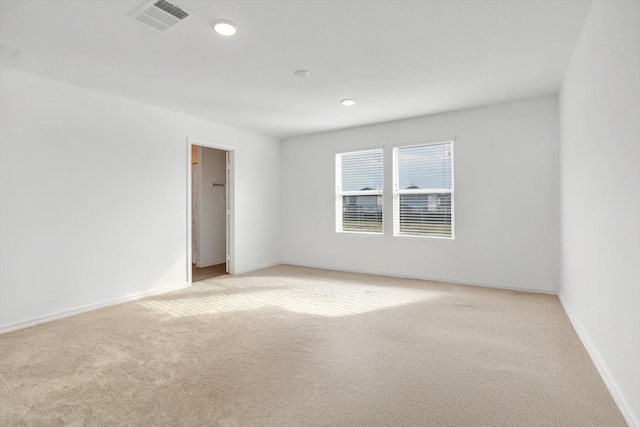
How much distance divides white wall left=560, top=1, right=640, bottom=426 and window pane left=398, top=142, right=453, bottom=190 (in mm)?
1893

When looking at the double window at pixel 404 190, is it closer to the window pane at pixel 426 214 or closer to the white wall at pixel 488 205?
the window pane at pixel 426 214

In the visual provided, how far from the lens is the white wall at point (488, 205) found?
4250 mm

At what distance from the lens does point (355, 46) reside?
9.36 feet

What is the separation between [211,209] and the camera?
6.86m

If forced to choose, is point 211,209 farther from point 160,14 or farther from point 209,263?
point 160,14

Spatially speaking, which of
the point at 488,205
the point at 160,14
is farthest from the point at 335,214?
the point at 160,14

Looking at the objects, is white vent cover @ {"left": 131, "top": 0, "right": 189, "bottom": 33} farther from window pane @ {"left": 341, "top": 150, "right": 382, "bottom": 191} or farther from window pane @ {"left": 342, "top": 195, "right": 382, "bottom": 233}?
window pane @ {"left": 342, "top": 195, "right": 382, "bottom": 233}

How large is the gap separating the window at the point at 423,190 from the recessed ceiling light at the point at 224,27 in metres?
3.43

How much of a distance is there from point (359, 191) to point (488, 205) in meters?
2.06

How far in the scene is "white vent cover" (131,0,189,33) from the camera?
224 cm

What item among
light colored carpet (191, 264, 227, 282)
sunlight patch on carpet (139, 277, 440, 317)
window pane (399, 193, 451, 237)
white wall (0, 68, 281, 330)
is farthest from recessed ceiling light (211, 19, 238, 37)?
light colored carpet (191, 264, 227, 282)

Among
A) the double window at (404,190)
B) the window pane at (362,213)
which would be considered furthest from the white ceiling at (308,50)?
the window pane at (362,213)

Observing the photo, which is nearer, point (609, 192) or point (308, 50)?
point (609, 192)

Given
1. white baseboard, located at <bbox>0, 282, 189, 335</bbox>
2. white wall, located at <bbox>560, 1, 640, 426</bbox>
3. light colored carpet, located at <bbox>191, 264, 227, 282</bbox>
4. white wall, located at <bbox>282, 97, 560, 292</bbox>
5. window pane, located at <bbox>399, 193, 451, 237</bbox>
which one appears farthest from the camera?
light colored carpet, located at <bbox>191, 264, 227, 282</bbox>
